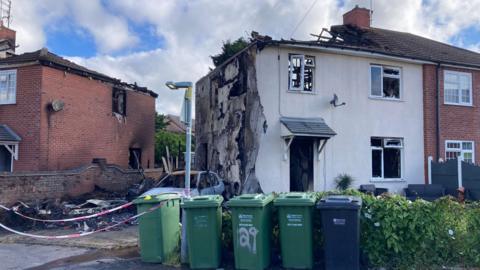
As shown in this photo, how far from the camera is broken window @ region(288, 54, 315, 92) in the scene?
Answer: 543 inches

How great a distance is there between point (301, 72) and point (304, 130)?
2053 millimetres

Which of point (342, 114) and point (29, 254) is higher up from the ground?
point (342, 114)

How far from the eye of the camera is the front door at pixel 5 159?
1680cm

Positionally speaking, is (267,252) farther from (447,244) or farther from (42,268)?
(42,268)

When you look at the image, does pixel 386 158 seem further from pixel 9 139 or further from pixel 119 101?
pixel 9 139

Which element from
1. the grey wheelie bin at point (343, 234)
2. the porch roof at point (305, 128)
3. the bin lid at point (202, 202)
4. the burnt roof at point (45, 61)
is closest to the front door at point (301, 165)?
the porch roof at point (305, 128)

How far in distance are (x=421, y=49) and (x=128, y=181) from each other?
1286 centimetres

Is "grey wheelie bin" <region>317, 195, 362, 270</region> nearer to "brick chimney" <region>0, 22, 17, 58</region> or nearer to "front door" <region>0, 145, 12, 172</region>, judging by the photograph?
"front door" <region>0, 145, 12, 172</region>

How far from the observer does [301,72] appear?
13.7 meters

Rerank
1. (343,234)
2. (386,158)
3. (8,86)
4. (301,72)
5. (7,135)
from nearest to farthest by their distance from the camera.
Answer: (343,234)
(301,72)
(386,158)
(7,135)
(8,86)

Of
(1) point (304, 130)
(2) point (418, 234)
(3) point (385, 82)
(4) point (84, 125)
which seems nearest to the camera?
(2) point (418, 234)

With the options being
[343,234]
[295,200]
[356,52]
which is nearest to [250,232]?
[295,200]

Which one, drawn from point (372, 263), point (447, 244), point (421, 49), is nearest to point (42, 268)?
point (372, 263)

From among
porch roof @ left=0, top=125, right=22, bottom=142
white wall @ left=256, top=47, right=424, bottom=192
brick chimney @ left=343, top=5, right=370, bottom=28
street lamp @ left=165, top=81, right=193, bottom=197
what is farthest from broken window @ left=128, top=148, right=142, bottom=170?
street lamp @ left=165, top=81, right=193, bottom=197
